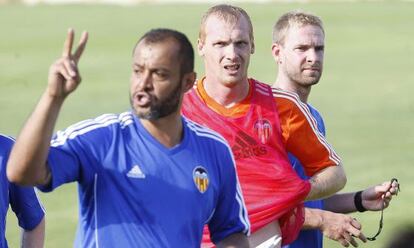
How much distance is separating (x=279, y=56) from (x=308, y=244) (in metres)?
1.17

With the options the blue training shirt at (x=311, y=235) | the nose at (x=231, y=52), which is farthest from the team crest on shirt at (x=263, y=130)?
the blue training shirt at (x=311, y=235)

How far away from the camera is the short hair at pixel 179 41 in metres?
5.95

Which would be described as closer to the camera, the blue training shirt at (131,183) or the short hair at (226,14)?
the blue training shirt at (131,183)

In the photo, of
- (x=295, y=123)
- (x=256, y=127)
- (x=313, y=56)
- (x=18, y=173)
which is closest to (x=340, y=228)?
(x=295, y=123)

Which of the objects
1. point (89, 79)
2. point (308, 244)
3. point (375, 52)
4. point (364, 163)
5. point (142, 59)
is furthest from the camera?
point (375, 52)

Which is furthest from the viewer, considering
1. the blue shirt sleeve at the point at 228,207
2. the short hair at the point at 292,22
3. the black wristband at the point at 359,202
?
the short hair at the point at 292,22

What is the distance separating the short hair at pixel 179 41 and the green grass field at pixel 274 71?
21.9ft

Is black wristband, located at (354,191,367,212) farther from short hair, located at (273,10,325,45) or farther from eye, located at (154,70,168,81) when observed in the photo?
eye, located at (154,70,168,81)

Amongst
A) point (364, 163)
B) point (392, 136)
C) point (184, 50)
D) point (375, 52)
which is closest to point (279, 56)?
point (184, 50)

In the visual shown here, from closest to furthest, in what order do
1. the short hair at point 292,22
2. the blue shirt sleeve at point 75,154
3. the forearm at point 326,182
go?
1. the blue shirt sleeve at point 75,154
2. the forearm at point 326,182
3. the short hair at point 292,22

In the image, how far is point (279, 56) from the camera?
8.53m

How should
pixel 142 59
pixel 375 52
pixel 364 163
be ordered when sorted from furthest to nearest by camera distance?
pixel 375 52, pixel 364 163, pixel 142 59

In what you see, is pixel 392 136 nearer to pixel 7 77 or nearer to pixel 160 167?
pixel 7 77

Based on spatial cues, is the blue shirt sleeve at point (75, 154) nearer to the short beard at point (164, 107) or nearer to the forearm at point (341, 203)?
the short beard at point (164, 107)
